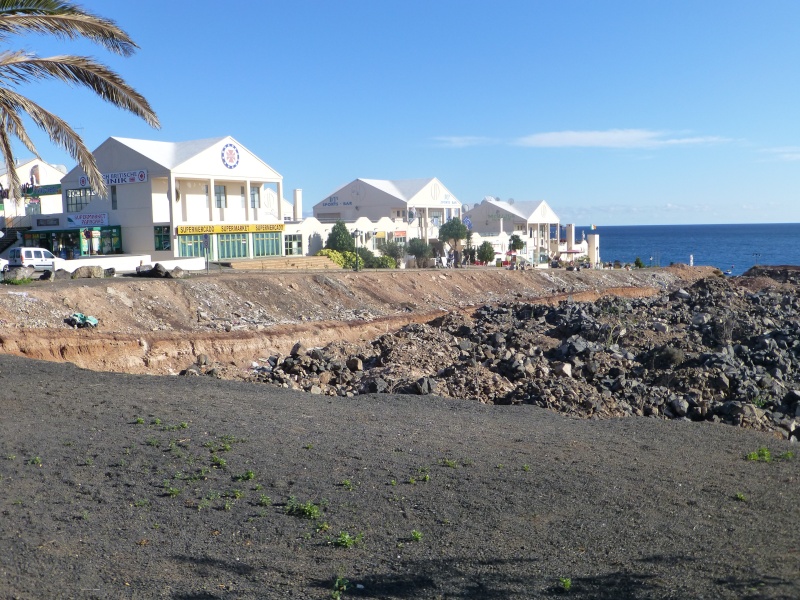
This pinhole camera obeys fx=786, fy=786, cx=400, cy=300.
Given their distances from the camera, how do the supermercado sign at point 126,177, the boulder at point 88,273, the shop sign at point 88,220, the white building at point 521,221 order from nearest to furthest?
1. the boulder at point 88,273
2. the supermercado sign at point 126,177
3. the shop sign at point 88,220
4. the white building at point 521,221

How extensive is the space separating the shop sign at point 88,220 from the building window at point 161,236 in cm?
450

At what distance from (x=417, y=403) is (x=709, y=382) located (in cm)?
874

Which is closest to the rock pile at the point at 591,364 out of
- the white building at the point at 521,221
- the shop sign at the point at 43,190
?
the shop sign at the point at 43,190

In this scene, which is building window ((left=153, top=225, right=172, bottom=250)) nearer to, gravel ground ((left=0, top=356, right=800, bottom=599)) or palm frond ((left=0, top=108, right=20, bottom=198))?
palm frond ((left=0, top=108, right=20, bottom=198))

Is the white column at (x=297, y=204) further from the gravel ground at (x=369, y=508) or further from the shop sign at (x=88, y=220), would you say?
the gravel ground at (x=369, y=508)

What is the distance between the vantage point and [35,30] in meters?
13.0

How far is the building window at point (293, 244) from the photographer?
189 ft

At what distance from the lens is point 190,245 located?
5081cm

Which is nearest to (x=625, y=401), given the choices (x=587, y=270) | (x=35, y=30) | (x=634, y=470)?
(x=634, y=470)

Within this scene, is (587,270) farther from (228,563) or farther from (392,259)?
(228,563)

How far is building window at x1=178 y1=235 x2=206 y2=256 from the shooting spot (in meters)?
50.1

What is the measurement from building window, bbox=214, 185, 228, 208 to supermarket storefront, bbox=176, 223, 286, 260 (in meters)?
2.05

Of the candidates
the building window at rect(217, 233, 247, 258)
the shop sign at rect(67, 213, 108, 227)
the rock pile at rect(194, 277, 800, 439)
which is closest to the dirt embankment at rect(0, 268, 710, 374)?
the rock pile at rect(194, 277, 800, 439)

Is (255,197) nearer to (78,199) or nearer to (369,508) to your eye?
(78,199)
